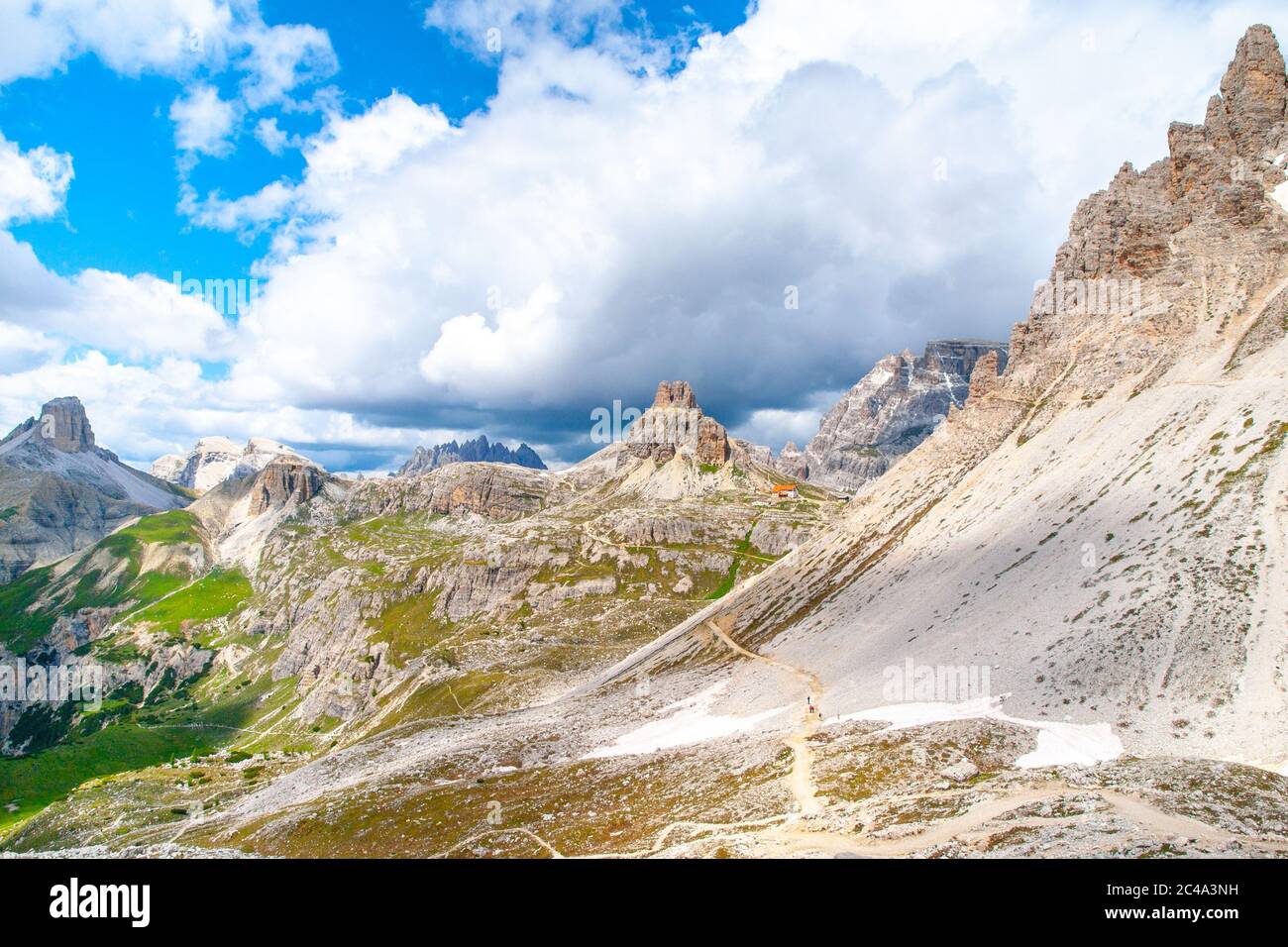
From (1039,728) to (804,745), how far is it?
18182 mm

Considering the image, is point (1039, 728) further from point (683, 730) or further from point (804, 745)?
point (683, 730)

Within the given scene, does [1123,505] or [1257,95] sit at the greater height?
[1257,95]

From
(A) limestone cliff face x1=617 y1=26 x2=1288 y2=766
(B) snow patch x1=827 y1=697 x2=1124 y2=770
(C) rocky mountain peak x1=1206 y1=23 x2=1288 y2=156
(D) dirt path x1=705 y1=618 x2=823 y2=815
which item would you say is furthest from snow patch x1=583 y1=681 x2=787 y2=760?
(C) rocky mountain peak x1=1206 y1=23 x2=1288 y2=156

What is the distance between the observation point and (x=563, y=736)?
90438 millimetres

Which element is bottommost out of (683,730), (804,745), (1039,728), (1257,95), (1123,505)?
(683,730)

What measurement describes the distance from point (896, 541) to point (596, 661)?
251ft

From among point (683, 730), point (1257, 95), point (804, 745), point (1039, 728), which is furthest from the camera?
point (1257, 95)

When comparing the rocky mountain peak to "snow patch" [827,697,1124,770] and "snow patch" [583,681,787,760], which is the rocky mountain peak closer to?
"snow patch" [827,697,1124,770]

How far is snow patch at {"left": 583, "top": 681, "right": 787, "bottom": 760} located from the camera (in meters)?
74.4

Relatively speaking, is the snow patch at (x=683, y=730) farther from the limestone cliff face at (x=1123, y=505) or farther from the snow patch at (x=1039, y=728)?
the snow patch at (x=1039, y=728)

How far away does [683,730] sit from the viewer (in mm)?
79688

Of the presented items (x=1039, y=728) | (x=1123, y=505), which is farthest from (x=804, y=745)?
(x=1123, y=505)

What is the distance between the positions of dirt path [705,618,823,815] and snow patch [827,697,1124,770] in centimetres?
453
